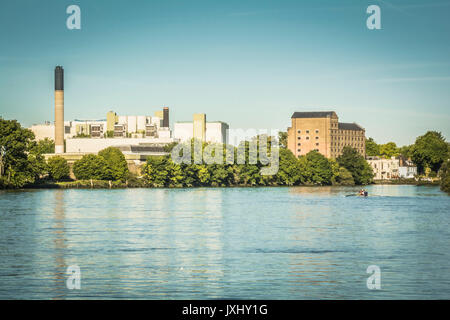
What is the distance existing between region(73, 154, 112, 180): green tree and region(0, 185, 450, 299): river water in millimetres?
65218

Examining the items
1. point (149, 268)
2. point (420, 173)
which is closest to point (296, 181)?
point (420, 173)

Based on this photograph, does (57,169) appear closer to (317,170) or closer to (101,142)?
(317,170)

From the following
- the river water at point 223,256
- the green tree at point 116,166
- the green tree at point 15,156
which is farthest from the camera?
the green tree at point 116,166

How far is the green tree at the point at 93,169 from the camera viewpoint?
4491 inches

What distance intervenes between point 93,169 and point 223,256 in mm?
89596

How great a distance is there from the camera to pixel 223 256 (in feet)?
91.4

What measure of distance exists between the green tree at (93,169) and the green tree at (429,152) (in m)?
82.0

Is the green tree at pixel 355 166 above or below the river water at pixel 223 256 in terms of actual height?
above

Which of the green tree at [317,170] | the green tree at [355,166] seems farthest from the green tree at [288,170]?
the green tree at [355,166]

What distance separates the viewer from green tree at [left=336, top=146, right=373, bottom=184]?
14362cm

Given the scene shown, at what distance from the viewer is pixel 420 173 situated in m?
178

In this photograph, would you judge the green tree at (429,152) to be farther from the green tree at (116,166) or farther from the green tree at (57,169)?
the green tree at (57,169)

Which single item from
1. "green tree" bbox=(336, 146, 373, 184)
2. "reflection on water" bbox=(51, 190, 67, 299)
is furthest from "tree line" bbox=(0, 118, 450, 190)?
"reflection on water" bbox=(51, 190, 67, 299)

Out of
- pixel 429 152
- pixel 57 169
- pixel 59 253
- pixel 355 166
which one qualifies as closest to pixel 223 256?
pixel 59 253
